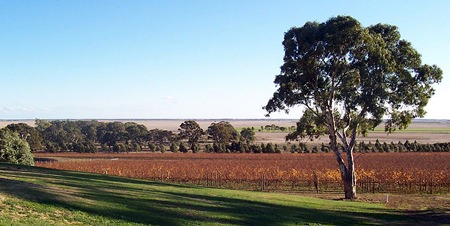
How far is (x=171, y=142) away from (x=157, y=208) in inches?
4494

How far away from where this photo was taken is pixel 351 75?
30.1m

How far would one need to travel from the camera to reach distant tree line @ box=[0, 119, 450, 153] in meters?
103

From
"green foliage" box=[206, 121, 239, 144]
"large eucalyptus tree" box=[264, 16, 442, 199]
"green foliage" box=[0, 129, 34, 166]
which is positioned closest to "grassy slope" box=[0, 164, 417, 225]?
"large eucalyptus tree" box=[264, 16, 442, 199]

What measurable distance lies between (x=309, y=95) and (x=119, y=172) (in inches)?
1117

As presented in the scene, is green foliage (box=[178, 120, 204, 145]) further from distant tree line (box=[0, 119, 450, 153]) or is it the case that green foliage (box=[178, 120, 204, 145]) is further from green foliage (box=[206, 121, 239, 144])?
green foliage (box=[206, 121, 239, 144])

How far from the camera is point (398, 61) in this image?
31.7 metres

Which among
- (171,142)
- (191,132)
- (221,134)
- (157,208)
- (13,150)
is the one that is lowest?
(157,208)

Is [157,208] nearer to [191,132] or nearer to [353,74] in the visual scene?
[353,74]

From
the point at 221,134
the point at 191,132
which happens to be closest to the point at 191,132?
the point at 191,132

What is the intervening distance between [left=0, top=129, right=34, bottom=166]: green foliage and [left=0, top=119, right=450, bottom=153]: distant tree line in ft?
116

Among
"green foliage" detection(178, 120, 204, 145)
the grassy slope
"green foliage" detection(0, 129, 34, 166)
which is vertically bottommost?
the grassy slope

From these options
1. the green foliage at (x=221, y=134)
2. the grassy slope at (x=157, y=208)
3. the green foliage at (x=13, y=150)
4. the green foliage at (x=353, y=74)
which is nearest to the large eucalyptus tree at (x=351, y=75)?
the green foliage at (x=353, y=74)

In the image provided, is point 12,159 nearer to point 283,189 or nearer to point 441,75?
point 283,189

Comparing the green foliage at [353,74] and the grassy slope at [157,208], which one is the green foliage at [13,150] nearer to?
the grassy slope at [157,208]
